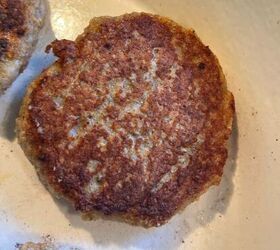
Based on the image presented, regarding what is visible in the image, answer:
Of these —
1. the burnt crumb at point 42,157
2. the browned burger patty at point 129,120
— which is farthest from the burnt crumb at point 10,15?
the burnt crumb at point 42,157

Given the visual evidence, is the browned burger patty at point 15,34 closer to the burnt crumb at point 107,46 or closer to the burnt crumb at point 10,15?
the burnt crumb at point 10,15

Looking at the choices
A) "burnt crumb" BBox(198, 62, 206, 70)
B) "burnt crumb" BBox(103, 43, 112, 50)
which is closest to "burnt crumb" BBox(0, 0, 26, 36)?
"burnt crumb" BBox(103, 43, 112, 50)

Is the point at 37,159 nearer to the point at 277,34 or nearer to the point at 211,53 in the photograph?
the point at 211,53

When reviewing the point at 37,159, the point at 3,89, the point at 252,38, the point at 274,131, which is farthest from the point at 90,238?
the point at 252,38

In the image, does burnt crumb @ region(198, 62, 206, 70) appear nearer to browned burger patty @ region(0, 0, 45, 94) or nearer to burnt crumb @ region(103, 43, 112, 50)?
burnt crumb @ region(103, 43, 112, 50)

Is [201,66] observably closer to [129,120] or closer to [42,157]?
[129,120]

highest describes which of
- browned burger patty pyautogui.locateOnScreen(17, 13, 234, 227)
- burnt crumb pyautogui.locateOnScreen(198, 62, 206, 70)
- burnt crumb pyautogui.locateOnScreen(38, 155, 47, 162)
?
burnt crumb pyautogui.locateOnScreen(198, 62, 206, 70)
